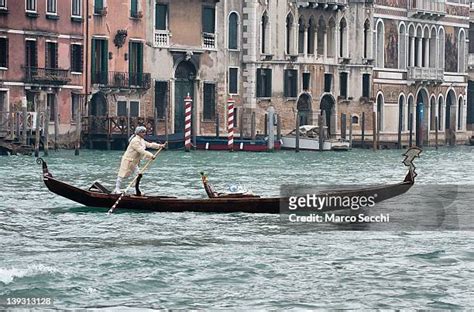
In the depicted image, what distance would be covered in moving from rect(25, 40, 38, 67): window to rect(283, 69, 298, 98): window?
41.3ft

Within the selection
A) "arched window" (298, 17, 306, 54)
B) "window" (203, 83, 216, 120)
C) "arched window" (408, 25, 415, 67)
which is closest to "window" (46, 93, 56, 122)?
"window" (203, 83, 216, 120)

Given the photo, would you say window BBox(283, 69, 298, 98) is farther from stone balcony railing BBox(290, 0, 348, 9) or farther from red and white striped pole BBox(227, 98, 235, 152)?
red and white striped pole BBox(227, 98, 235, 152)

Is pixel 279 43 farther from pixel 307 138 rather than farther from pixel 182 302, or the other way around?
pixel 182 302

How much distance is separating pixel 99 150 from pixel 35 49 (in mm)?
3603

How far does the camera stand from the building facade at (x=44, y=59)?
166 feet

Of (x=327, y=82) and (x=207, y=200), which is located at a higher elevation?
(x=327, y=82)

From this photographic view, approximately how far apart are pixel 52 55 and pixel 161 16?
214 inches

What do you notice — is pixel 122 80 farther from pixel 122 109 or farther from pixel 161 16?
pixel 161 16

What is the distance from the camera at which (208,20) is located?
5894cm

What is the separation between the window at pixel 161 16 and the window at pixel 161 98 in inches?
70.8

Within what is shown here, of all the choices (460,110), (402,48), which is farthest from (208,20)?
(460,110)

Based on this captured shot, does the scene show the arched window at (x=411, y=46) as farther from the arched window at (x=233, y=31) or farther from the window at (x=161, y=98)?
the window at (x=161, y=98)

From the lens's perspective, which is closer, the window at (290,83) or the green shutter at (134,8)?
the green shutter at (134,8)

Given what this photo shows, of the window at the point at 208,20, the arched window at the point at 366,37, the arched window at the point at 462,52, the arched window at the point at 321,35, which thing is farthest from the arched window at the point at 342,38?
the arched window at the point at 462,52
